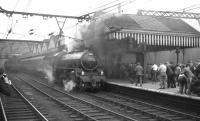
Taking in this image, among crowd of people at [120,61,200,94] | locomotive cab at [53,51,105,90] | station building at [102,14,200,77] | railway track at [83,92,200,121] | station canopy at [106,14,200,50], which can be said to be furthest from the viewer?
station canopy at [106,14,200,50]

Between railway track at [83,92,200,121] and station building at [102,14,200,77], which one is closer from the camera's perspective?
railway track at [83,92,200,121]

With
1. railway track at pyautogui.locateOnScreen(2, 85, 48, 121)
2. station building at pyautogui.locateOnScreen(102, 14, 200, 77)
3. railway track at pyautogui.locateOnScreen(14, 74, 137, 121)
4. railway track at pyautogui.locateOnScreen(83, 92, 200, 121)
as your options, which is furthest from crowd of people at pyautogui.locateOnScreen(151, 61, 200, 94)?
railway track at pyautogui.locateOnScreen(2, 85, 48, 121)

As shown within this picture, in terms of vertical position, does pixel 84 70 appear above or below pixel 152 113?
above

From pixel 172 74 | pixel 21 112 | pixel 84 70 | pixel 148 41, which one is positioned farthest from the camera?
pixel 148 41

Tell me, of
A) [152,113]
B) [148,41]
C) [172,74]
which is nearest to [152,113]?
[152,113]

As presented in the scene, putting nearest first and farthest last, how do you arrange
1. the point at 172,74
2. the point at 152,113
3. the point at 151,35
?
the point at 152,113, the point at 172,74, the point at 151,35

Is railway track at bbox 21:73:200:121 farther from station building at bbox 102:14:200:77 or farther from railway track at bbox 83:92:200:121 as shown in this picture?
station building at bbox 102:14:200:77

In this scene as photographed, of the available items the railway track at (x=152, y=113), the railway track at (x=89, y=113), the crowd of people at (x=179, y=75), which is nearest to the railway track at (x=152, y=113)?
the railway track at (x=152, y=113)

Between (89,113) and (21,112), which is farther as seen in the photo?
(21,112)

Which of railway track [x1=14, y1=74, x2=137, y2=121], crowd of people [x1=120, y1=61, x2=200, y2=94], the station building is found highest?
the station building

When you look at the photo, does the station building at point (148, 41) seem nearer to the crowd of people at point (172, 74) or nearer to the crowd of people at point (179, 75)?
the crowd of people at point (172, 74)

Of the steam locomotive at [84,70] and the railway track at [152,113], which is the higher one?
the steam locomotive at [84,70]

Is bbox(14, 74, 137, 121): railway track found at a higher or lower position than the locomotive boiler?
lower

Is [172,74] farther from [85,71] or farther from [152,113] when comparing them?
[85,71]
